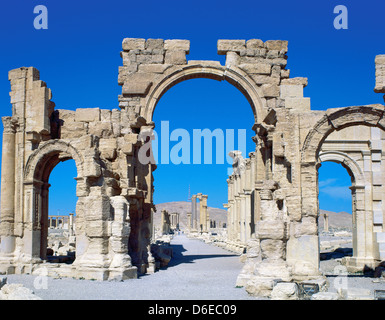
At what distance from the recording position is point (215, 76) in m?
15.8

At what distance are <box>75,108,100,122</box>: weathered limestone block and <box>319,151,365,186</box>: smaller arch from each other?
7.55 metres

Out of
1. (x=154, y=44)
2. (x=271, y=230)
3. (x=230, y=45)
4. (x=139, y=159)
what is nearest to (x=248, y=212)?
(x=139, y=159)

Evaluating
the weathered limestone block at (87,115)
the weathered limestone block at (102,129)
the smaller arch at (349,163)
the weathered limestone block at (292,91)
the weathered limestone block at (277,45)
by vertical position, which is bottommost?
the smaller arch at (349,163)

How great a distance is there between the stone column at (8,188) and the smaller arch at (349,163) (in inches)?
392

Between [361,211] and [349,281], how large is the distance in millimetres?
4264

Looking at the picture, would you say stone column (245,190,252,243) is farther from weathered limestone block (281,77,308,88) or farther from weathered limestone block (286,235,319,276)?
weathered limestone block (286,235,319,276)

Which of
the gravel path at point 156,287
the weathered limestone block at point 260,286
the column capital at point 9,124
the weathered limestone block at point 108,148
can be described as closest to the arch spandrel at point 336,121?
the weathered limestone block at point 260,286

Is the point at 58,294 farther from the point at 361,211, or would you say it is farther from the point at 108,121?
the point at 361,211

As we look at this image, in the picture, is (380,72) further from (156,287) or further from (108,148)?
(108,148)

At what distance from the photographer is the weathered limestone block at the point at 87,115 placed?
1523 cm

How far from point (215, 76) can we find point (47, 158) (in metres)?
5.90

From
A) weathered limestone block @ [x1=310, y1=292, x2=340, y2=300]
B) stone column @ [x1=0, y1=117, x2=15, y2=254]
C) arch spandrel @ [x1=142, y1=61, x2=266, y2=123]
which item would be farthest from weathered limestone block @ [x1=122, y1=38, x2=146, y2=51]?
weathered limestone block @ [x1=310, y1=292, x2=340, y2=300]

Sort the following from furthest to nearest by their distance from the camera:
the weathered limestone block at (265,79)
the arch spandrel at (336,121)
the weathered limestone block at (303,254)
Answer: the weathered limestone block at (265,79), the arch spandrel at (336,121), the weathered limestone block at (303,254)

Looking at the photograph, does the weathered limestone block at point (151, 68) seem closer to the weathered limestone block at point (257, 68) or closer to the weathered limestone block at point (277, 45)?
the weathered limestone block at point (257, 68)
